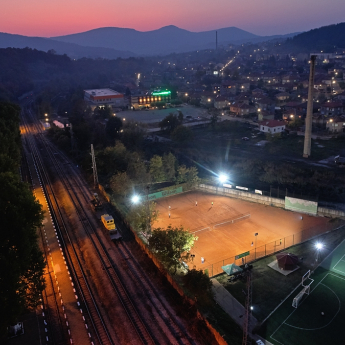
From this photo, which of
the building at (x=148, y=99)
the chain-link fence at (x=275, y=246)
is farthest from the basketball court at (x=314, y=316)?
the building at (x=148, y=99)

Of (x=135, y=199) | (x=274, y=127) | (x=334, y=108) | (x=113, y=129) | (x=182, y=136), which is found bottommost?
(x=182, y=136)

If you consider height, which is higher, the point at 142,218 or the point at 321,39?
the point at 321,39

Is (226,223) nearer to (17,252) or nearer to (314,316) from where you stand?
(314,316)

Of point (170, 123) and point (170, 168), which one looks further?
point (170, 123)

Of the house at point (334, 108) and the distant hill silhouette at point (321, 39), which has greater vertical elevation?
the distant hill silhouette at point (321, 39)

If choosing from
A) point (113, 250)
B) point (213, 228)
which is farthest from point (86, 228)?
point (213, 228)

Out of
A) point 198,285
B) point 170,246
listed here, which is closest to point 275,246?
point 170,246

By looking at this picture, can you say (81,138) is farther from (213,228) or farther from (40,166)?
(213,228)

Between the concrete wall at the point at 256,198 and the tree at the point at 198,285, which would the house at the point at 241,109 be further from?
the tree at the point at 198,285
